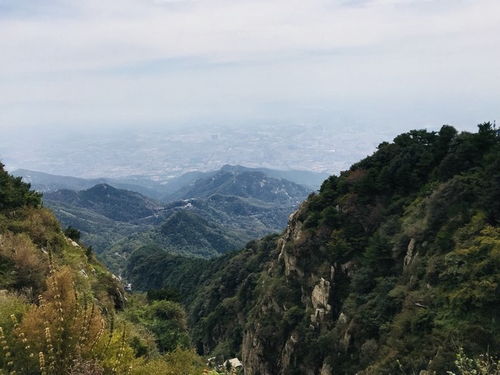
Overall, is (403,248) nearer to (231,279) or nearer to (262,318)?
(262,318)

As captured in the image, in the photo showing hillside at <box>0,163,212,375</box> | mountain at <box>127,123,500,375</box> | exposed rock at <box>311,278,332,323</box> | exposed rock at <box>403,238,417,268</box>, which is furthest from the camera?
exposed rock at <box>311,278,332,323</box>

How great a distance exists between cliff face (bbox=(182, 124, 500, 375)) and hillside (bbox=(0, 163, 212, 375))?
791 centimetres

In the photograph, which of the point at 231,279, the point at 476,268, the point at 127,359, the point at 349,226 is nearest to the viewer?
the point at 127,359

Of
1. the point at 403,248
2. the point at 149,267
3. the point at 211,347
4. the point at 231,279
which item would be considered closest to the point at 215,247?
the point at 149,267

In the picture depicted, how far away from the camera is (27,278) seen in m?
19.2

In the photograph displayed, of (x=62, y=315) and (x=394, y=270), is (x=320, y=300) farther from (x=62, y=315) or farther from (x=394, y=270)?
(x=62, y=315)

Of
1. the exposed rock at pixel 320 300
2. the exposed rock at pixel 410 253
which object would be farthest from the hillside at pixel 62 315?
the exposed rock at pixel 410 253

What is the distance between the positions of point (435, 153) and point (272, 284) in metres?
16.4

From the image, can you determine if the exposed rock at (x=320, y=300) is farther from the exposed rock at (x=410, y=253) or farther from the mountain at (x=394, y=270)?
the exposed rock at (x=410, y=253)

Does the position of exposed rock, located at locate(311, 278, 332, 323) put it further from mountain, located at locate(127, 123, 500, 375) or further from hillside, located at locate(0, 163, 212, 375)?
hillside, located at locate(0, 163, 212, 375)

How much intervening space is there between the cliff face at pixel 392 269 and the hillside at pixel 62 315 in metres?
7.91

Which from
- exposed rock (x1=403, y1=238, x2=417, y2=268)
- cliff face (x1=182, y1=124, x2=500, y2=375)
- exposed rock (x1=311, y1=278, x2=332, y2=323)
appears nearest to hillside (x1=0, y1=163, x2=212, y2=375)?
cliff face (x1=182, y1=124, x2=500, y2=375)

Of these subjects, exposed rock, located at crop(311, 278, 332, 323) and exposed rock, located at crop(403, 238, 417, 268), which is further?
exposed rock, located at crop(311, 278, 332, 323)

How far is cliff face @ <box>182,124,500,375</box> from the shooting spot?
61.5ft
